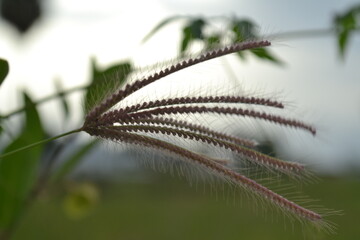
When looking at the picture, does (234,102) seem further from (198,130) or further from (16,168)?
(16,168)

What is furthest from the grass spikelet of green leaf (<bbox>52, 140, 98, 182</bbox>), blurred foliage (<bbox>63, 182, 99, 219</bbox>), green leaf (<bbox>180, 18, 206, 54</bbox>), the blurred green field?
the blurred green field

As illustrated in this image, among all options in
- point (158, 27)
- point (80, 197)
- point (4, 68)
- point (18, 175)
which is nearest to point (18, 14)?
point (80, 197)

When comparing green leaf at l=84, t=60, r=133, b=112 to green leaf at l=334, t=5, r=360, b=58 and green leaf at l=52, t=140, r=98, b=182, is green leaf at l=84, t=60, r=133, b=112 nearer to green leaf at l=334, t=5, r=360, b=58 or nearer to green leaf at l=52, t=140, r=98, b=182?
green leaf at l=52, t=140, r=98, b=182

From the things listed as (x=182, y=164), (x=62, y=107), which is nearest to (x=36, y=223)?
(x=62, y=107)

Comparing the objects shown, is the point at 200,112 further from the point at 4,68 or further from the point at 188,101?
the point at 4,68

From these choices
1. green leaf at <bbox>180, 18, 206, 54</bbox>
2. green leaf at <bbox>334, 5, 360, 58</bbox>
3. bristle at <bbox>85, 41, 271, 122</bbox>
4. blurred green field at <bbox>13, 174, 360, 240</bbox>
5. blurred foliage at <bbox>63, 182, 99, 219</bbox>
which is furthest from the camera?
blurred green field at <bbox>13, 174, 360, 240</bbox>

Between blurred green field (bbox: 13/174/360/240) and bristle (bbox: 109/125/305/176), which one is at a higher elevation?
bristle (bbox: 109/125/305/176)
